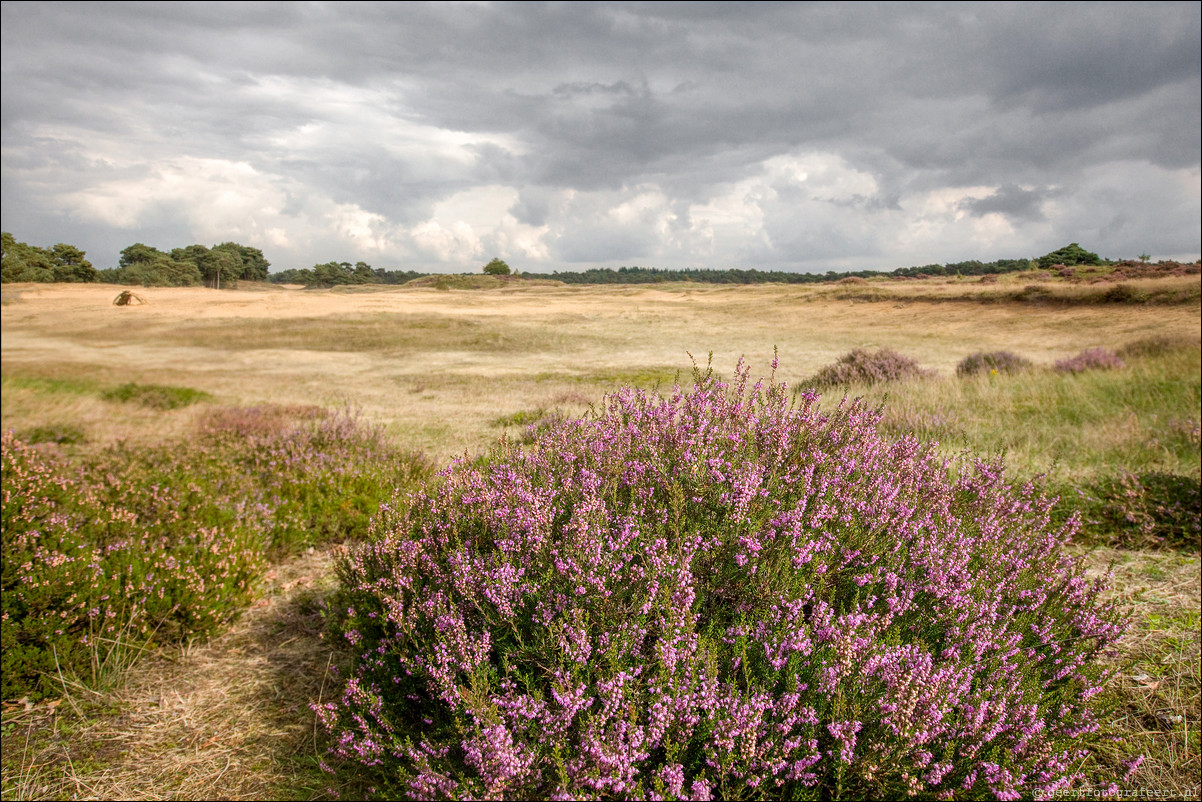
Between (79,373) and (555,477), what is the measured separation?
322 centimetres

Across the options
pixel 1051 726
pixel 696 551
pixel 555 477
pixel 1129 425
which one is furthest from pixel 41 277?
pixel 1129 425

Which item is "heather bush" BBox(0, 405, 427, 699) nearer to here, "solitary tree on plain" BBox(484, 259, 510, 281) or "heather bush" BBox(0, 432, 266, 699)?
"heather bush" BBox(0, 432, 266, 699)

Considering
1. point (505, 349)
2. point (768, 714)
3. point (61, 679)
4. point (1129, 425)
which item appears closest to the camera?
point (768, 714)

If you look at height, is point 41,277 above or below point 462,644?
above

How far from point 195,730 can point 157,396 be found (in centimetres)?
603

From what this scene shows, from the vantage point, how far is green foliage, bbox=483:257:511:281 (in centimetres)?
9061

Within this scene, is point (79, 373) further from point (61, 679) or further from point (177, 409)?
point (177, 409)

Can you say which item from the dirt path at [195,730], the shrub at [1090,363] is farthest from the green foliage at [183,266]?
the shrub at [1090,363]

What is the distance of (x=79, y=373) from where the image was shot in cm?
388

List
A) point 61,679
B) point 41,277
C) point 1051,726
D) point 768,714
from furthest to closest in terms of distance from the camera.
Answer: point 41,277, point 61,679, point 1051,726, point 768,714

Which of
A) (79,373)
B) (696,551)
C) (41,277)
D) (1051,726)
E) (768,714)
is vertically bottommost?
(1051,726)

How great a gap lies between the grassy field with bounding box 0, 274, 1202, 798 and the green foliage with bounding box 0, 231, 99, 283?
167 mm

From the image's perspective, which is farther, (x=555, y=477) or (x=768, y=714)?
(x=555, y=477)

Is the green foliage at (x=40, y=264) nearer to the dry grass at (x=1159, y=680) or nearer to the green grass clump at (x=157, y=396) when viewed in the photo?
the green grass clump at (x=157, y=396)
